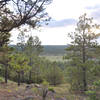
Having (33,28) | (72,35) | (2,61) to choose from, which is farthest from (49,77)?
(33,28)

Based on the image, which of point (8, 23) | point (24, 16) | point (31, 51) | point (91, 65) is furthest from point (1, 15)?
point (31, 51)

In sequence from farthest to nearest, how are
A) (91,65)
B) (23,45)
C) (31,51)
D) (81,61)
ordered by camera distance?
1. (23,45)
2. (31,51)
3. (81,61)
4. (91,65)

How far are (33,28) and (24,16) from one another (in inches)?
38.5

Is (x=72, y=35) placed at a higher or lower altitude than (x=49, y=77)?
higher

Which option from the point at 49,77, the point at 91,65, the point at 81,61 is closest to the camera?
the point at 91,65

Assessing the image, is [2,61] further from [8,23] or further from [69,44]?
[8,23]

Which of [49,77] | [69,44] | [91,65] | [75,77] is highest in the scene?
[69,44]

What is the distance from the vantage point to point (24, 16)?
6195 mm

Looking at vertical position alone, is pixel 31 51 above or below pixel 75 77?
above

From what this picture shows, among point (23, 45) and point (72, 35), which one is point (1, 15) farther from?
point (23, 45)

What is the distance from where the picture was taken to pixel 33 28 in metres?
7.04

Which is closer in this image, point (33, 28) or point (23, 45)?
point (33, 28)

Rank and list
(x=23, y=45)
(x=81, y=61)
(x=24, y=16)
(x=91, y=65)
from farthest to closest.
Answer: (x=23, y=45)
(x=81, y=61)
(x=91, y=65)
(x=24, y=16)

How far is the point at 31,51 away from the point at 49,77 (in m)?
7.62
